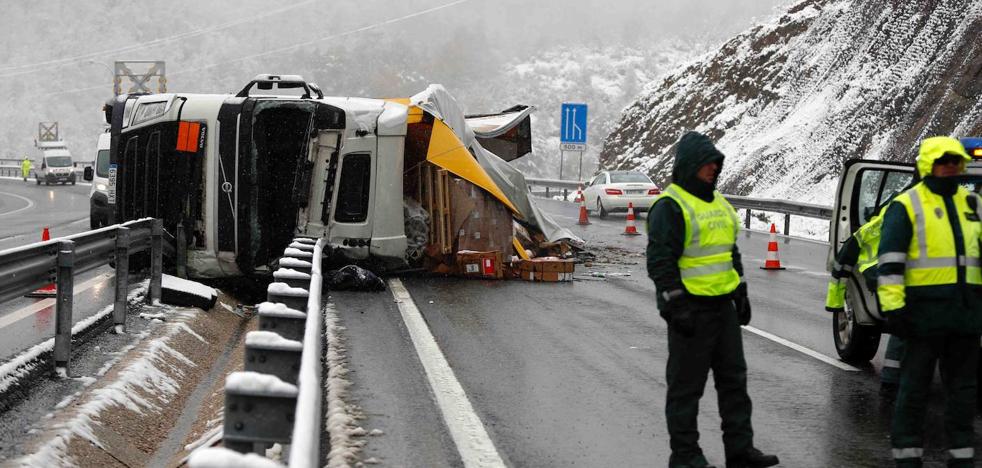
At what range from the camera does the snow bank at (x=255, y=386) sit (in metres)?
3.68

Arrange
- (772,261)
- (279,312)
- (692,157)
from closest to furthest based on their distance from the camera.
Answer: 1. (279,312)
2. (692,157)
3. (772,261)

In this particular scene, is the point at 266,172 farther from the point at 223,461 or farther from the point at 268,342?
the point at 223,461

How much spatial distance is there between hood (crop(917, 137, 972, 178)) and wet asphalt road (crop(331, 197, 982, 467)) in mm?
1589

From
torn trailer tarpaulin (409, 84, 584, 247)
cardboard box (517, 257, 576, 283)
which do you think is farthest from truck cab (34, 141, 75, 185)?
Result: cardboard box (517, 257, 576, 283)

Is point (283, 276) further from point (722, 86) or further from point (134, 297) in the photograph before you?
point (722, 86)

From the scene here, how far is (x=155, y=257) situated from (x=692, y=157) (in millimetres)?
7589

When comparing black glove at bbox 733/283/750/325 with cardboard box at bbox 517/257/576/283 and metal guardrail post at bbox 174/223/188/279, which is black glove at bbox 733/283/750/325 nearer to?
cardboard box at bbox 517/257/576/283

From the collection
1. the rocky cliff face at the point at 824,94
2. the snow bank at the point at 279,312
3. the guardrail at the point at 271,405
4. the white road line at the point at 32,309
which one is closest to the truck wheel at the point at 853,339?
the snow bank at the point at 279,312

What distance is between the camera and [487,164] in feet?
56.1

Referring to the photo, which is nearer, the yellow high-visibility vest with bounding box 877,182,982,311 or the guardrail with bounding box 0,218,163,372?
the yellow high-visibility vest with bounding box 877,182,982,311

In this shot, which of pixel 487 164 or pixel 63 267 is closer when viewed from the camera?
pixel 63 267

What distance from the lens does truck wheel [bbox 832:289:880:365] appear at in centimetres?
926

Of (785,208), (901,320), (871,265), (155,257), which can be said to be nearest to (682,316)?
(901,320)

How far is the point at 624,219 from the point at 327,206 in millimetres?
17962
